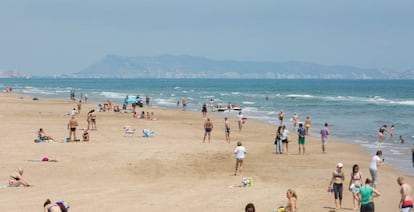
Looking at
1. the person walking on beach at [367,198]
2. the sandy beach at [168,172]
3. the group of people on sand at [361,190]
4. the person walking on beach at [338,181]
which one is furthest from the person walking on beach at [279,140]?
the person walking on beach at [367,198]

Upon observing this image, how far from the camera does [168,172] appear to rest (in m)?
20.1

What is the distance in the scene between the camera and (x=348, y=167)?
2292 centimetres

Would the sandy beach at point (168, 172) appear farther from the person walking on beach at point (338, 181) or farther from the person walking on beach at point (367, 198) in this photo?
the person walking on beach at point (367, 198)

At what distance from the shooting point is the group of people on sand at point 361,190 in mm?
13031

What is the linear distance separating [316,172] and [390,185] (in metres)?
3.14

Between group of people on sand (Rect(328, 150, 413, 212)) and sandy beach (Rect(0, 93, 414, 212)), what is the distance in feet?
1.73

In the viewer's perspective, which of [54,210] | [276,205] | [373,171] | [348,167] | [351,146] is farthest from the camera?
[351,146]

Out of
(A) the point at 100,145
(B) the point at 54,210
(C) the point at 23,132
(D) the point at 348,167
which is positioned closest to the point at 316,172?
(D) the point at 348,167

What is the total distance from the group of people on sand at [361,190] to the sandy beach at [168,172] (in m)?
0.53

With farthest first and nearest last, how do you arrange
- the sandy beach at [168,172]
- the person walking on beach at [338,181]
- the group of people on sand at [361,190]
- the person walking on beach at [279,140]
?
the person walking on beach at [279,140]
the sandy beach at [168,172]
the person walking on beach at [338,181]
the group of people on sand at [361,190]

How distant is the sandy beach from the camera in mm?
15594

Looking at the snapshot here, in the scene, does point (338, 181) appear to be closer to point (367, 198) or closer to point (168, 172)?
point (367, 198)

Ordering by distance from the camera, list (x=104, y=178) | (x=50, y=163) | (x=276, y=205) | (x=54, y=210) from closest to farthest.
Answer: (x=54, y=210) → (x=276, y=205) → (x=104, y=178) → (x=50, y=163)

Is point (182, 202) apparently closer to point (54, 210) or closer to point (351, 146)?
point (54, 210)
